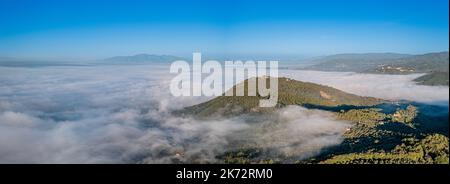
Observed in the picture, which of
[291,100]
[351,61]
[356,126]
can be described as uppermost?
[351,61]

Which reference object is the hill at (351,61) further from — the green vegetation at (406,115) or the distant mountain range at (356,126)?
the green vegetation at (406,115)

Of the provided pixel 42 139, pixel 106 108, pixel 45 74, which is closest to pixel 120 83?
pixel 45 74

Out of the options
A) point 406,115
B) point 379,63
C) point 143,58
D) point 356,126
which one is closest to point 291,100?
point 356,126

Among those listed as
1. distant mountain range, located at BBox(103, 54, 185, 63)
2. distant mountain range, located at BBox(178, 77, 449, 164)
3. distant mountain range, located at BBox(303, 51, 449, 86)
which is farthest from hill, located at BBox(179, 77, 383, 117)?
distant mountain range, located at BBox(103, 54, 185, 63)

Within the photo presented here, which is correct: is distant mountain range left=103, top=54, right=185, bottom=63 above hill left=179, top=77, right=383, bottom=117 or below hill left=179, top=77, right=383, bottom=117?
above

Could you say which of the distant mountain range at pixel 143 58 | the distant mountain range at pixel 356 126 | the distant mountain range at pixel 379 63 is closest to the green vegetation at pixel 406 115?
the distant mountain range at pixel 356 126

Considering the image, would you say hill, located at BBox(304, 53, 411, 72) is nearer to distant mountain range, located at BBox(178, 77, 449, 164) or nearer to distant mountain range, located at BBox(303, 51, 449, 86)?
distant mountain range, located at BBox(303, 51, 449, 86)

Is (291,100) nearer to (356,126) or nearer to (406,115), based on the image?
(356,126)
